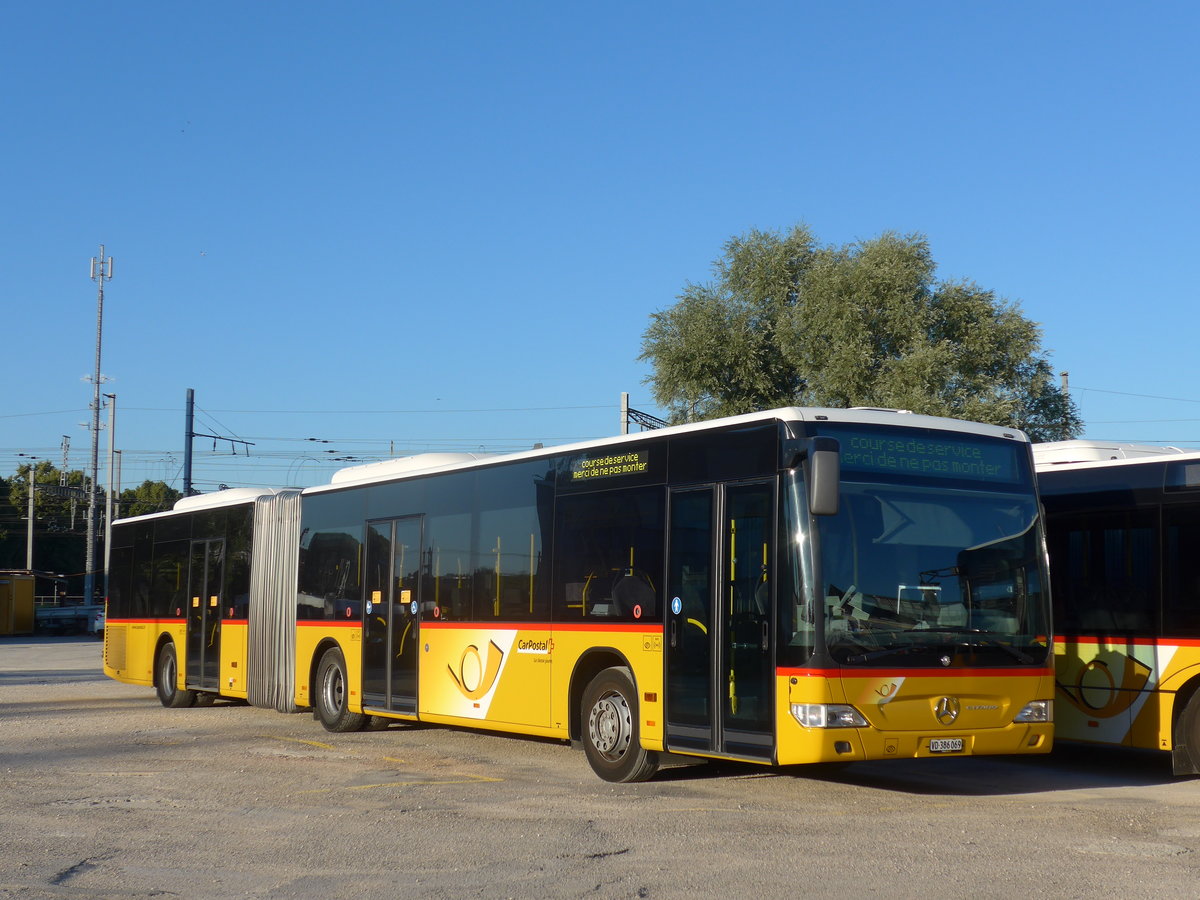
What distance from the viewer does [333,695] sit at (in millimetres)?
17922

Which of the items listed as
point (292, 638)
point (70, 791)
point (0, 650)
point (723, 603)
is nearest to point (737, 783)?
point (723, 603)

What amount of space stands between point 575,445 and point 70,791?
5448mm

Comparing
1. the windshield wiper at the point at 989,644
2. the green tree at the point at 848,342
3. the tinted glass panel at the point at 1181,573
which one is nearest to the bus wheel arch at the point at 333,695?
the windshield wiper at the point at 989,644

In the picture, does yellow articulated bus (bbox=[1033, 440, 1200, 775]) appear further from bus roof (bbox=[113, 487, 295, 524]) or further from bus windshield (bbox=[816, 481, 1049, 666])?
bus roof (bbox=[113, 487, 295, 524])

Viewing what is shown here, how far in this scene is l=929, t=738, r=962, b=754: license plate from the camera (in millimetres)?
10703

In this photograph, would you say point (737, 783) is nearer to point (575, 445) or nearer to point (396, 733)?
point (575, 445)

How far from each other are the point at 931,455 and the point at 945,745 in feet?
7.40

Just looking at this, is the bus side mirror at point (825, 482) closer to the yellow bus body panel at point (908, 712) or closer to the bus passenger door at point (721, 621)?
the bus passenger door at point (721, 621)

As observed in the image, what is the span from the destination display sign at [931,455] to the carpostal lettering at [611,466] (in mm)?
2237


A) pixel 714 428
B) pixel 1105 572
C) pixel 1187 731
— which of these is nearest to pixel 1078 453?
pixel 1105 572

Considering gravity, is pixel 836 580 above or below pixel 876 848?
above

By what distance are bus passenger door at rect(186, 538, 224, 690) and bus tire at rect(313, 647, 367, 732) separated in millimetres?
3368

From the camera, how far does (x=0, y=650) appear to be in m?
47.8

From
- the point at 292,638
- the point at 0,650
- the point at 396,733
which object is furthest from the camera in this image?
the point at 0,650
